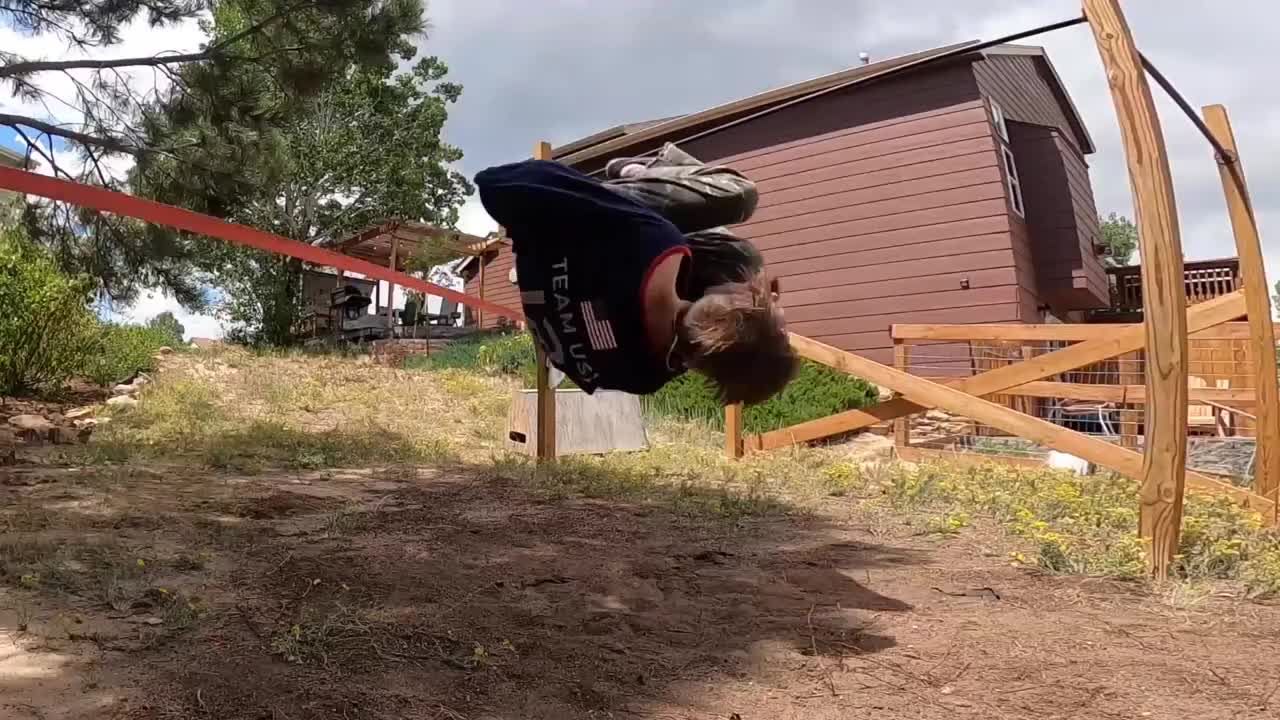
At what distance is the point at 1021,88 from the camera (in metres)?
11.6

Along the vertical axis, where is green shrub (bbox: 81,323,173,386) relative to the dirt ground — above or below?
above

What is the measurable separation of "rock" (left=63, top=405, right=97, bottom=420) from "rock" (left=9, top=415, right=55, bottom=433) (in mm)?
515

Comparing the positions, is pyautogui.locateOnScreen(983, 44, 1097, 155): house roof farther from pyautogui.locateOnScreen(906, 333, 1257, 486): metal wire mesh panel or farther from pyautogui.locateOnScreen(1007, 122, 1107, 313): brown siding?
pyautogui.locateOnScreen(906, 333, 1257, 486): metal wire mesh panel

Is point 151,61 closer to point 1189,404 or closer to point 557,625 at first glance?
point 557,625

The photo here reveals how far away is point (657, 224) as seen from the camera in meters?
1.57

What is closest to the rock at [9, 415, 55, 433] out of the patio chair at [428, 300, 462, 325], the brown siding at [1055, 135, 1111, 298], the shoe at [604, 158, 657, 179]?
the shoe at [604, 158, 657, 179]

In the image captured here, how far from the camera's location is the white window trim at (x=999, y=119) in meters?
9.78

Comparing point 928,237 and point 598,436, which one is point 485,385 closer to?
point 598,436

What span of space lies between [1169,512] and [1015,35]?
1.80 metres

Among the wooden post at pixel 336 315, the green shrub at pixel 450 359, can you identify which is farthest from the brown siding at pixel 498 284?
the green shrub at pixel 450 359

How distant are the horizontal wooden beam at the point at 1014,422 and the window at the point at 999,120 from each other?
5.77 meters

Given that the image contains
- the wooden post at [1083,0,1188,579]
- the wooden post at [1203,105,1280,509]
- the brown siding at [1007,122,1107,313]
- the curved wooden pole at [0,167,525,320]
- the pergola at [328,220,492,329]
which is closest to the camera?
the curved wooden pole at [0,167,525,320]

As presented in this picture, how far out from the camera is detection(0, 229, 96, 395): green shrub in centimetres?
690

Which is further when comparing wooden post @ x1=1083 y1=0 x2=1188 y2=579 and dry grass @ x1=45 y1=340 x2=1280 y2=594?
dry grass @ x1=45 y1=340 x2=1280 y2=594
